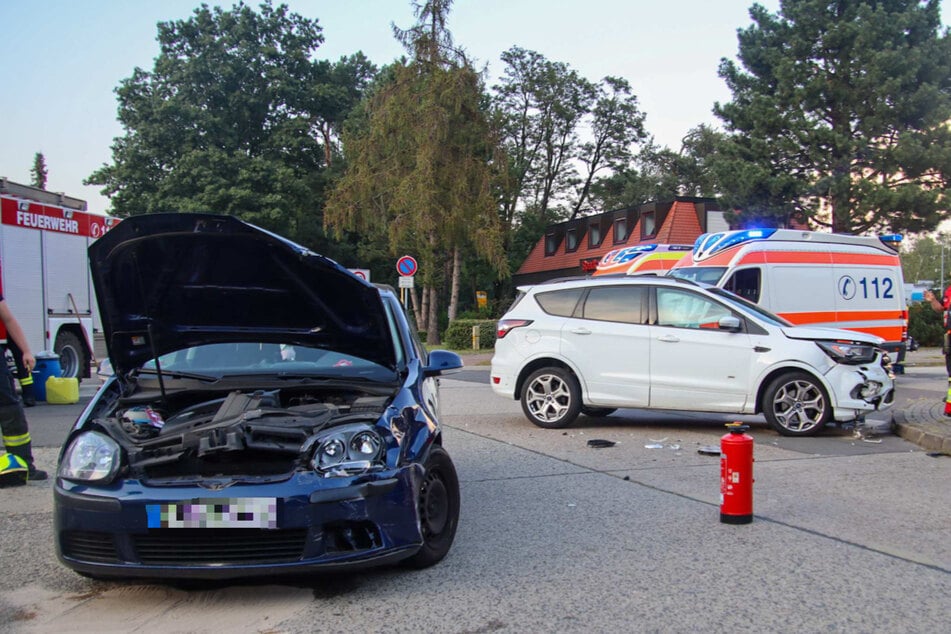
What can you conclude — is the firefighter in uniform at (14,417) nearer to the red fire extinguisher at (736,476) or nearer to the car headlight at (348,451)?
the car headlight at (348,451)

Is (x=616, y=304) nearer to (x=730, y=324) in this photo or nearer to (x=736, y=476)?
(x=730, y=324)

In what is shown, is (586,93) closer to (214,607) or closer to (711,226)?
(711,226)

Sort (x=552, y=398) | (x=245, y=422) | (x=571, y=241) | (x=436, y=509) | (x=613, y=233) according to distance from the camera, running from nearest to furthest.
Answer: (x=245, y=422)
(x=436, y=509)
(x=552, y=398)
(x=613, y=233)
(x=571, y=241)

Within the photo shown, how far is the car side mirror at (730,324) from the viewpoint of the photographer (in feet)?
30.2

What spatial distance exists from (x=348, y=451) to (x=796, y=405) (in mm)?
6515

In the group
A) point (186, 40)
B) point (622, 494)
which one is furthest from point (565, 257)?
point (622, 494)

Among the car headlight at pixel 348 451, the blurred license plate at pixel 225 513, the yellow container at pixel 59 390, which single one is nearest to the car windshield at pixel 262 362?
the car headlight at pixel 348 451

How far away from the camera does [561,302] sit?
400 inches

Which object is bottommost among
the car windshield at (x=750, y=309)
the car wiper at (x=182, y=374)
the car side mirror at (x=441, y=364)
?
the car wiper at (x=182, y=374)

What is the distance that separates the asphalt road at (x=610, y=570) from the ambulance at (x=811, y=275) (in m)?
7.55

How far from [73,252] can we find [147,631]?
43.9 feet

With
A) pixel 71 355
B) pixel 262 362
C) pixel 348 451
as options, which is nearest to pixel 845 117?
pixel 71 355

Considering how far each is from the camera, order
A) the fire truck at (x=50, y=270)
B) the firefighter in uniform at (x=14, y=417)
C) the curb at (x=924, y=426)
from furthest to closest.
A: the fire truck at (x=50, y=270) → the curb at (x=924, y=426) → the firefighter in uniform at (x=14, y=417)

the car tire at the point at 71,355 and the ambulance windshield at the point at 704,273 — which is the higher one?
the ambulance windshield at the point at 704,273
